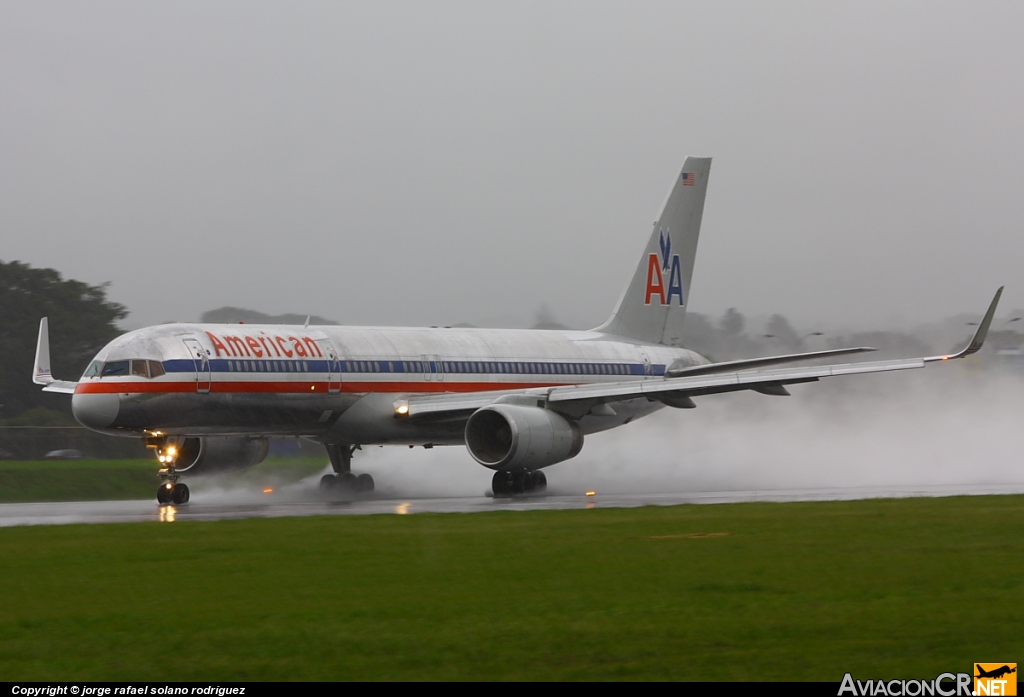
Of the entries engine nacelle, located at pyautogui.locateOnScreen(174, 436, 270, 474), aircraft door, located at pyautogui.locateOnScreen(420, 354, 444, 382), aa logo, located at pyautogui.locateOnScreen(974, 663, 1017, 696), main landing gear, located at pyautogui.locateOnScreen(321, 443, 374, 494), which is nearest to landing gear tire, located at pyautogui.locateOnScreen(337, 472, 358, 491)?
main landing gear, located at pyautogui.locateOnScreen(321, 443, 374, 494)

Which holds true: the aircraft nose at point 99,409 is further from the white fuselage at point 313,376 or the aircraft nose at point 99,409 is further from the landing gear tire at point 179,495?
the landing gear tire at point 179,495

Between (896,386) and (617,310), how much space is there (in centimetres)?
897

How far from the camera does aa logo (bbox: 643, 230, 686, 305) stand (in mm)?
40844

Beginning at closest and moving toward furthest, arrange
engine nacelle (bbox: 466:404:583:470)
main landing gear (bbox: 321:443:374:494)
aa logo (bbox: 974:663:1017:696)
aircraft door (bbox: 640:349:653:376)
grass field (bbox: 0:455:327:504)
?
1. aa logo (bbox: 974:663:1017:696)
2. engine nacelle (bbox: 466:404:583:470)
3. main landing gear (bbox: 321:443:374:494)
4. grass field (bbox: 0:455:327:504)
5. aircraft door (bbox: 640:349:653:376)

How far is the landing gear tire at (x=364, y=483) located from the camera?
1355 inches

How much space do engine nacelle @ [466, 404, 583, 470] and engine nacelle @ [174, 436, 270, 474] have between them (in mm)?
5444

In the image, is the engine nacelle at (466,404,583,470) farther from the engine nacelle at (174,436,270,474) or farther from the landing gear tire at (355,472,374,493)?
the engine nacelle at (174,436,270,474)

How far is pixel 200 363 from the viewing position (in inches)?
1136

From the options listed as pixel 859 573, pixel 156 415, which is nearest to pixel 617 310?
pixel 156 415

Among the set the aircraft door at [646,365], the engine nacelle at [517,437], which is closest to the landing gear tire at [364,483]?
the engine nacelle at [517,437]

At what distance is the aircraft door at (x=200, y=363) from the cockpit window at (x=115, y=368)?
134cm

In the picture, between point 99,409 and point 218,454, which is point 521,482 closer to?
point 218,454

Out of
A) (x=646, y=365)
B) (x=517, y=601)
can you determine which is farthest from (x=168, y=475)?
(x=517, y=601)

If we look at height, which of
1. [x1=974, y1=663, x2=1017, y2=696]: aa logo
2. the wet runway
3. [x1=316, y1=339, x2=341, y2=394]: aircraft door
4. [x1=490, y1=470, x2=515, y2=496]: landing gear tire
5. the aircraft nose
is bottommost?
[x1=974, y1=663, x2=1017, y2=696]: aa logo
